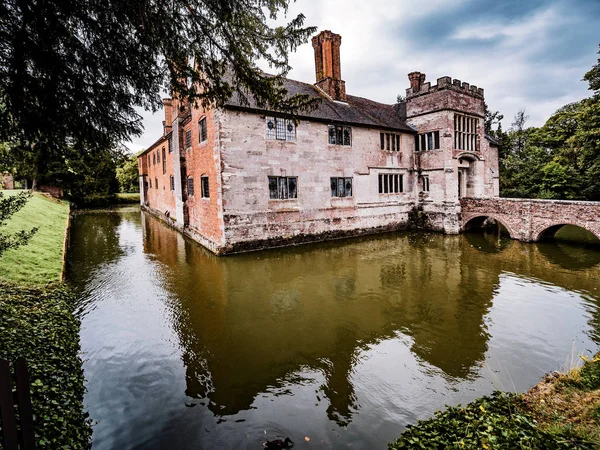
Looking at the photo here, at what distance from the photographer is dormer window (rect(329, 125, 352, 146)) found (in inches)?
774

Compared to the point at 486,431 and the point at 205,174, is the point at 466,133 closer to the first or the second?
the point at 205,174

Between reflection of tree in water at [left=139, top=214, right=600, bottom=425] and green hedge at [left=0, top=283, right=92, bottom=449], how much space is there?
5.77 feet

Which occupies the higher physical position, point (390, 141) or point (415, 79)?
point (415, 79)

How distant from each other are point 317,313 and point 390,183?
15.8 metres

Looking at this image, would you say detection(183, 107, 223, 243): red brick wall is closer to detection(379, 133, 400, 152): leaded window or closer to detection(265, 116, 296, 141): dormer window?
detection(265, 116, 296, 141): dormer window

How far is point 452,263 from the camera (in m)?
14.3

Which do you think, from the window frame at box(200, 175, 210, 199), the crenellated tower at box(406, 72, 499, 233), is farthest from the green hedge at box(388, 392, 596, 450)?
the crenellated tower at box(406, 72, 499, 233)

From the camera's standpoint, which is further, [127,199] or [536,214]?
[127,199]

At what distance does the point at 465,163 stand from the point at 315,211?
12.2 metres

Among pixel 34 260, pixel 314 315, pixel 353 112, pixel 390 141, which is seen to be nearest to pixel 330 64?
pixel 353 112

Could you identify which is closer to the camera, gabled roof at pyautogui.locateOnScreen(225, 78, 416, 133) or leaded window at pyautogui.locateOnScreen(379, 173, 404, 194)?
gabled roof at pyautogui.locateOnScreen(225, 78, 416, 133)

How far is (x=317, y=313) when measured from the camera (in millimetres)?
9125

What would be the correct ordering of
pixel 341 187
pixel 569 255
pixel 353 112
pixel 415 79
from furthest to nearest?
1. pixel 415 79
2. pixel 353 112
3. pixel 341 187
4. pixel 569 255

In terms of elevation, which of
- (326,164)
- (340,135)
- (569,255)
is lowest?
(569,255)
